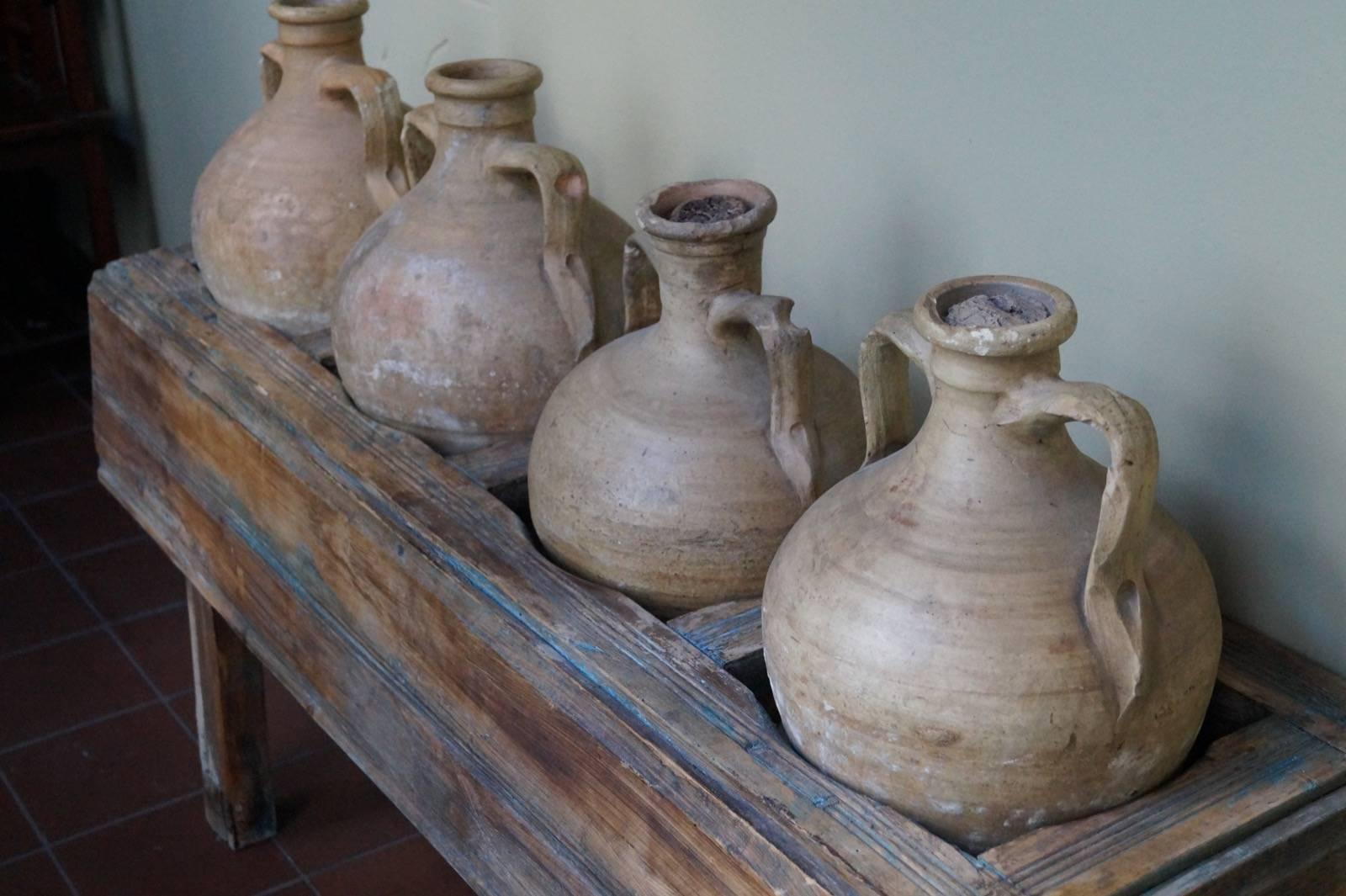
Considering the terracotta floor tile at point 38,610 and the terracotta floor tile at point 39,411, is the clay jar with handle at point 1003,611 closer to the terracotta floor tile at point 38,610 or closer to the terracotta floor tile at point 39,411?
the terracotta floor tile at point 38,610

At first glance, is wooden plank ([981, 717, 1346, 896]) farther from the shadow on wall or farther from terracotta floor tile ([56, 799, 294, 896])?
terracotta floor tile ([56, 799, 294, 896])

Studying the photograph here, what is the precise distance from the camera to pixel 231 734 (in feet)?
6.56

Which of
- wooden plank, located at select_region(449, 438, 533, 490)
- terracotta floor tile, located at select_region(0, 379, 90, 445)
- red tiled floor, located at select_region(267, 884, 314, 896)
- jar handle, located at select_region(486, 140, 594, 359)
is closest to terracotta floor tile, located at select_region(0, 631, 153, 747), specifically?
red tiled floor, located at select_region(267, 884, 314, 896)

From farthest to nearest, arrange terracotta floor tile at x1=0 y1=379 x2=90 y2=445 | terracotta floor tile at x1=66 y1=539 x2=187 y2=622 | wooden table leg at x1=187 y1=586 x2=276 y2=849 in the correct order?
terracotta floor tile at x1=0 y1=379 x2=90 y2=445
terracotta floor tile at x1=66 y1=539 x2=187 y2=622
wooden table leg at x1=187 y1=586 x2=276 y2=849

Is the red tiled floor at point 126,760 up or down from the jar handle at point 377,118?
down

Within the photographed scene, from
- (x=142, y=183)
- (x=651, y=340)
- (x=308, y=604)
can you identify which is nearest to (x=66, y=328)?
(x=142, y=183)

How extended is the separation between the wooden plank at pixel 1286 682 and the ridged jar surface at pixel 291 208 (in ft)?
3.28

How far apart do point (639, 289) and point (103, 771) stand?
1292mm

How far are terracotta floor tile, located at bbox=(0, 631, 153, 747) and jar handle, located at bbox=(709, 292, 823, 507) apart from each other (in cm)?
151

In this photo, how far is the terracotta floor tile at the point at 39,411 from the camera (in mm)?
3143

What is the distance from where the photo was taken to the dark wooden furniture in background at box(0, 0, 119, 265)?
3.18 m

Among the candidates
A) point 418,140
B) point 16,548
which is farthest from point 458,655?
point 16,548

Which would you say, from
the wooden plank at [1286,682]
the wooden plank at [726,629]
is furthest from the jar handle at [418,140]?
the wooden plank at [1286,682]

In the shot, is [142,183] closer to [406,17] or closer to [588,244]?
[406,17]
